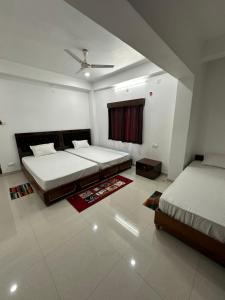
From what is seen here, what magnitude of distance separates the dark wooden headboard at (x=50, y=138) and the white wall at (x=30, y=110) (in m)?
0.15

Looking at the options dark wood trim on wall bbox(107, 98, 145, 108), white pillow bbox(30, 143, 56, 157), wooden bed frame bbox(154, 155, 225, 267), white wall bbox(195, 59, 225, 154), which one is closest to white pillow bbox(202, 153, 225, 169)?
white wall bbox(195, 59, 225, 154)

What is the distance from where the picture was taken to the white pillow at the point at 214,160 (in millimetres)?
2492

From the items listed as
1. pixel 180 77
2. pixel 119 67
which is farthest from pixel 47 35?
pixel 180 77

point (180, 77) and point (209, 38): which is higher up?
point (209, 38)

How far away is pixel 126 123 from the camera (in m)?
3.87

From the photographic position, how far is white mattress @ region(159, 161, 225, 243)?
1289 mm

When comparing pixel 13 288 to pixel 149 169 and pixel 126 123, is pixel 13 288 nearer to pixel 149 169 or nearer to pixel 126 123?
pixel 149 169

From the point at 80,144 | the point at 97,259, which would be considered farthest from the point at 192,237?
the point at 80,144

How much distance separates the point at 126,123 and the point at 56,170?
2.37 meters

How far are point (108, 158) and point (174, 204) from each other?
203 cm

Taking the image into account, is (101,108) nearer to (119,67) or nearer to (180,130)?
(119,67)

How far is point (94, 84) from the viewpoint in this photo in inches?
178

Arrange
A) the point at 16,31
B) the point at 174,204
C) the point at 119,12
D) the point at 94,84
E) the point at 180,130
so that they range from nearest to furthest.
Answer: the point at 119,12 < the point at 174,204 < the point at 16,31 < the point at 180,130 < the point at 94,84

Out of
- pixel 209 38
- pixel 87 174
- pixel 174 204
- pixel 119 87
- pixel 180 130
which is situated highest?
pixel 209 38
